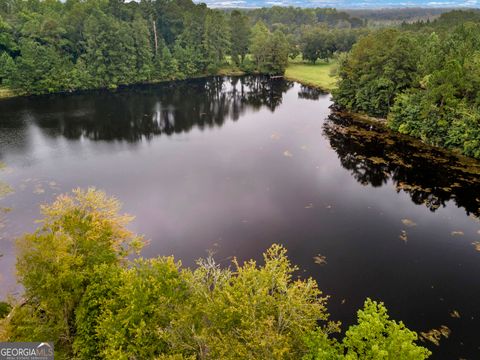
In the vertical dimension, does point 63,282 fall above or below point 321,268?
above

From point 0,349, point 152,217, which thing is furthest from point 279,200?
point 0,349

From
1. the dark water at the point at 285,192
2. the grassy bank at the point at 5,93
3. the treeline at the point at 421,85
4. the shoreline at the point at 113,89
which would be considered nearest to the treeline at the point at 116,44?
the shoreline at the point at 113,89

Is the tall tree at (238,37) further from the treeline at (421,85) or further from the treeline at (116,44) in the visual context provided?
the treeline at (421,85)

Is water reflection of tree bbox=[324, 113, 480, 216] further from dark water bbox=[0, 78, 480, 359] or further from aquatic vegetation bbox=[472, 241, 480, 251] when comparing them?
aquatic vegetation bbox=[472, 241, 480, 251]

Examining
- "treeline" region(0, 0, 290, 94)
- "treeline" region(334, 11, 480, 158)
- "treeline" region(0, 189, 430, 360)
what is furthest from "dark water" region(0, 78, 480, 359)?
"treeline" region(0, 0, 290, 94)

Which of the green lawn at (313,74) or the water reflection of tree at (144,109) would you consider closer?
the water reflection of tree at (144,109)

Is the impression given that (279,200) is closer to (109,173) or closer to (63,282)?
(109,173)
